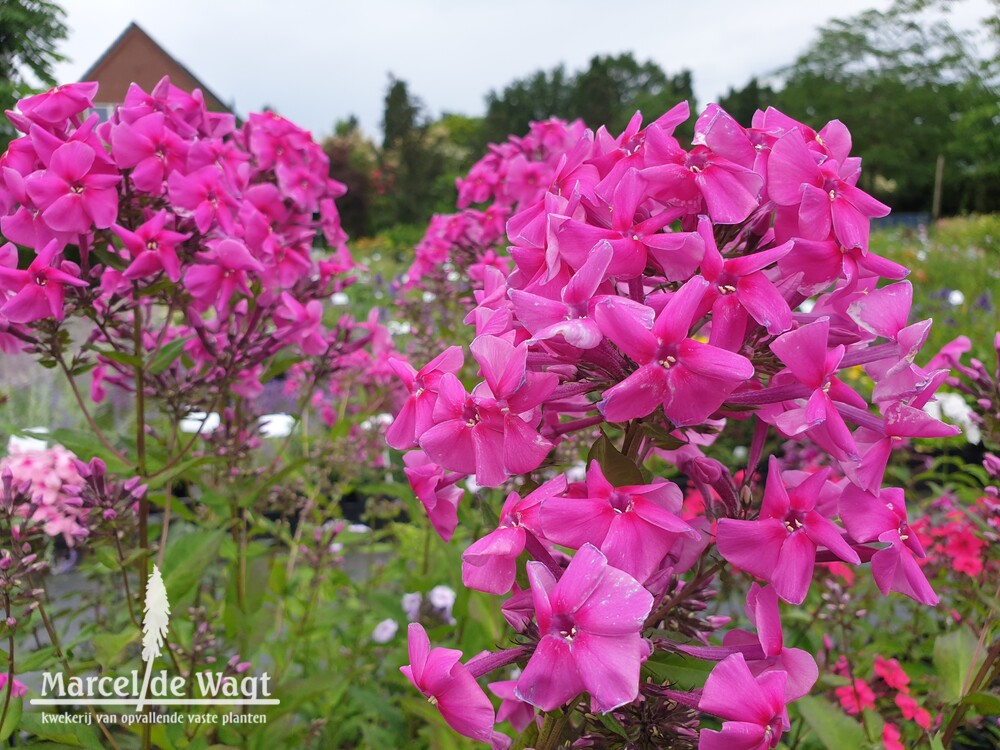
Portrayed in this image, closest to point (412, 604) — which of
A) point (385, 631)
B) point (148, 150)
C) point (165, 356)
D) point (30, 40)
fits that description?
point (385, 631)

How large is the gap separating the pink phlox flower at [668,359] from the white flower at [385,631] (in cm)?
221

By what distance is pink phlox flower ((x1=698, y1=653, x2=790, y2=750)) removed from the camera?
0.66 metres

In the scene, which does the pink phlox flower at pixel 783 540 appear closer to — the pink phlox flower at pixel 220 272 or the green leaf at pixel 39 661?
the pink phlox flower at pixel 220 272

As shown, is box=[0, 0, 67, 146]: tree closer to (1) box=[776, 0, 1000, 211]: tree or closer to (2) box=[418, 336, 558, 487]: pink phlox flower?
(2) box=[418, 336, 558, 487]: pink phlox flower

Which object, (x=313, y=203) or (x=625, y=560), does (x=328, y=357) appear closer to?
(x=313, y=203)

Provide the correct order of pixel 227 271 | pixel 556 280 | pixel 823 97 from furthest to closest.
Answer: pixel 823 97 < pixel 227 271 < pixel 556 280

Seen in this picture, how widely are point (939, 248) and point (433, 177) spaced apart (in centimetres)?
1847

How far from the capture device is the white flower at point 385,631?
2621 millimetres

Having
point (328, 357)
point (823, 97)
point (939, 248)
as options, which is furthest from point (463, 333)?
point (823, 97)

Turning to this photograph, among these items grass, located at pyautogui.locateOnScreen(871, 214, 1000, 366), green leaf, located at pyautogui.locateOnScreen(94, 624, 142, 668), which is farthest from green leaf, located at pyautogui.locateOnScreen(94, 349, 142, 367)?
grass, located at pyautogui.locateOnScreen(871, 214, 1000, 366)

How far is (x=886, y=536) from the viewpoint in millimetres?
722

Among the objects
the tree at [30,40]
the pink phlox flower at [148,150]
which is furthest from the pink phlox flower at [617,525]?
the tree at [30,40]

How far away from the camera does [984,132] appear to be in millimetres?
21156

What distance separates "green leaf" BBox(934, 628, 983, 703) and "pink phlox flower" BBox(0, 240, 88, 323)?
1.75 metres
